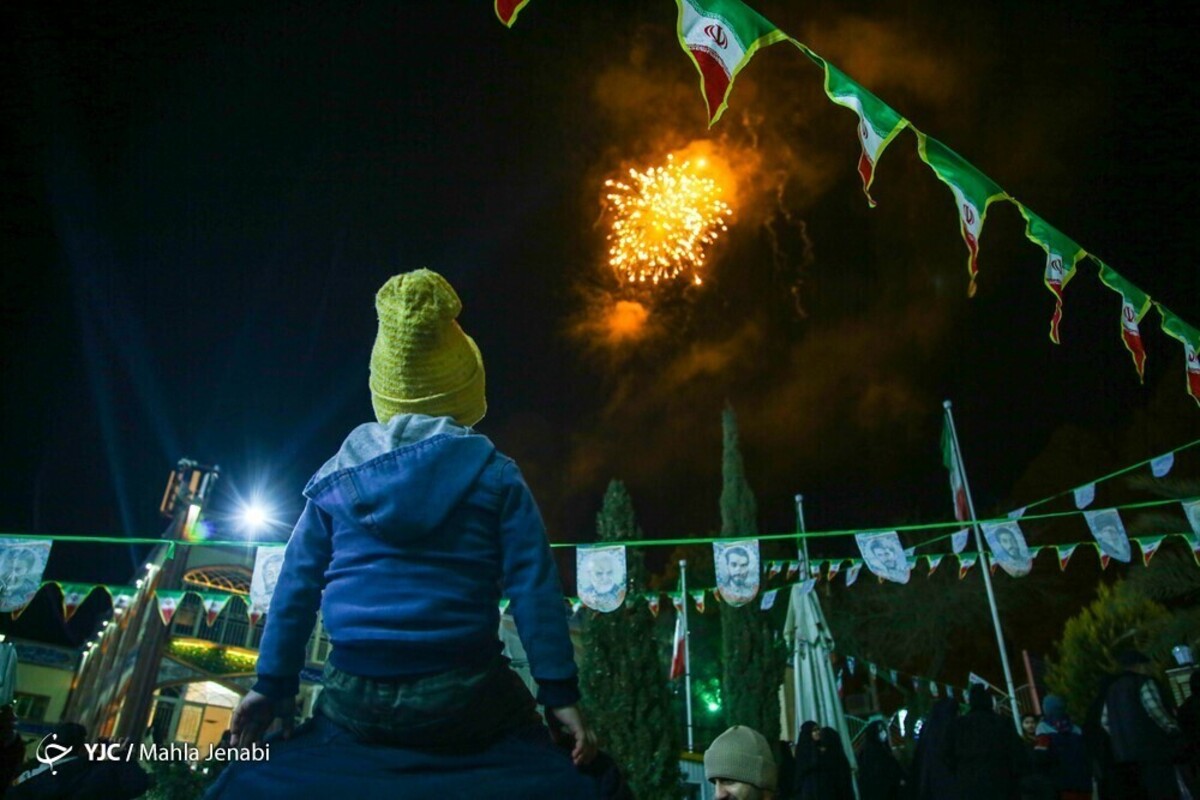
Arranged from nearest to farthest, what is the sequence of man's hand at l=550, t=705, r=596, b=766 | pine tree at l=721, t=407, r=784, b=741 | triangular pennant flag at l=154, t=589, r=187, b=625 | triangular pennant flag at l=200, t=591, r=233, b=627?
man's hand at l=550, t=705, r=596, b=766 < triangular pennant flag at l=154, t=589, r=187, b=625 < triangular pennant flag at l=200, t=591, r=233, b=627 < pine tree at l=721, t=407, r=784, b=741

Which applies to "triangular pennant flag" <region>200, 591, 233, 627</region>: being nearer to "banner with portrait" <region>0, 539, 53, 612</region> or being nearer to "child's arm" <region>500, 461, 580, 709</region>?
"banner with portrait" <region>0, 539, 53, 612</region>

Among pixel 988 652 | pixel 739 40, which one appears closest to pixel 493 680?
pixel 739 40

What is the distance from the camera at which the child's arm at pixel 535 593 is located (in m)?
2.01

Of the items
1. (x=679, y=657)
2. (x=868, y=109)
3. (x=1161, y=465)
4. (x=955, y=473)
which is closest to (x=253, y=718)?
(x=868, y=109)

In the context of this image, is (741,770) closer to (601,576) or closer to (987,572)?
(601,576)

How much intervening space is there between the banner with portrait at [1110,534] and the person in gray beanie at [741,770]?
1219cm

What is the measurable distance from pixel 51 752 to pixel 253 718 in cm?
Result: 394

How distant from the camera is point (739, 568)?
13.9 m

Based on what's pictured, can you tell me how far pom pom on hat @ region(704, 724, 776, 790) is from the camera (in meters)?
3.78

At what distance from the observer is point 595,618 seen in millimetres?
17172

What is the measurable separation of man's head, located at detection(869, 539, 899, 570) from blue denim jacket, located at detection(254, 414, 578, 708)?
13.3 m

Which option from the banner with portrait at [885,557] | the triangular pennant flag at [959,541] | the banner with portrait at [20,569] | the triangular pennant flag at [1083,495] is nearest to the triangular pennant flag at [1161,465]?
the triangular pennant flag at [1083,495]

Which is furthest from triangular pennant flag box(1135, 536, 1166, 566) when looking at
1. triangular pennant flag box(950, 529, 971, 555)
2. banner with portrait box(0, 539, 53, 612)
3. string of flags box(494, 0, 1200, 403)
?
banner with portrait box(0, 539, 53, 612)

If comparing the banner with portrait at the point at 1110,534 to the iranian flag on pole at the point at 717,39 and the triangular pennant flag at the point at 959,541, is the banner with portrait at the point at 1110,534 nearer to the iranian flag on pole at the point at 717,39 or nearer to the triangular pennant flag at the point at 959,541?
the triangular pennant flag at the point at 959,541
